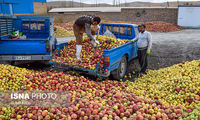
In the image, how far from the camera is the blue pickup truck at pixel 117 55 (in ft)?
20.3

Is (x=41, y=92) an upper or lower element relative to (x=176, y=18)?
lower

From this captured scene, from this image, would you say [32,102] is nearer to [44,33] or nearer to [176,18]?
[44,33]

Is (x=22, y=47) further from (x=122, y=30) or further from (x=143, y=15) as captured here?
(x=143, y=15)

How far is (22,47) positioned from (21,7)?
27.4 m

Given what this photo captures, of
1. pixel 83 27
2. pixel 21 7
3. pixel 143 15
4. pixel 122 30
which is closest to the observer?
pixel 83 27

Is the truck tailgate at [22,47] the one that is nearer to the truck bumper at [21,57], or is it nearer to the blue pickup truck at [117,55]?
the truck bumper at [21,57]

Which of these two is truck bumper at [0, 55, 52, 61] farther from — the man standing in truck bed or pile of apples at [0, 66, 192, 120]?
pile of apples at [0, 66, 192, 120]

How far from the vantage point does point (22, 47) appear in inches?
306

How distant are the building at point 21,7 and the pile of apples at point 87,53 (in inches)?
650

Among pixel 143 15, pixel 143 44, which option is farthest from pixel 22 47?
pixel 143 15

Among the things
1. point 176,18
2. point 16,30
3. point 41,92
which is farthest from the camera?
point 176,18

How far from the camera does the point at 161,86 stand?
600 cm

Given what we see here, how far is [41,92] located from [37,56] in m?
3.38

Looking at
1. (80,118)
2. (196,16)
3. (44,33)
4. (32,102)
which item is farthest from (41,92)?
(196,16)
